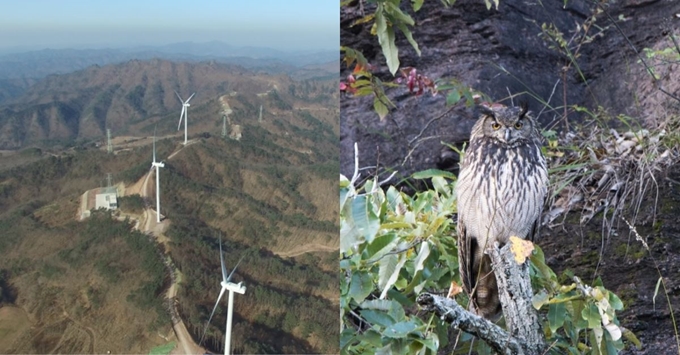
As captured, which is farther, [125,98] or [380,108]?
[380,108]


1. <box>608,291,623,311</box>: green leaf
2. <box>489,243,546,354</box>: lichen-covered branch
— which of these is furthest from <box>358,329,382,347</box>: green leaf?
<box>608,291,623,311</box>: green leaf

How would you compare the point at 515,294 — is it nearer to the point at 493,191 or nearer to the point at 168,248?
the point at 493,191

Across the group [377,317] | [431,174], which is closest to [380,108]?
[431,174]

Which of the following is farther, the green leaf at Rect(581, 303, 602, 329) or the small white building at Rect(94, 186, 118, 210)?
the green leaf at Rect(581, 303, 602, 329)

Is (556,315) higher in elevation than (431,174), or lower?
lower

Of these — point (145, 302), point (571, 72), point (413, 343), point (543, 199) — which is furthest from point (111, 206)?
point (571, 72)

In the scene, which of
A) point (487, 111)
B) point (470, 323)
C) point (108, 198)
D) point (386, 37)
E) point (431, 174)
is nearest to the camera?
point (108, 198)

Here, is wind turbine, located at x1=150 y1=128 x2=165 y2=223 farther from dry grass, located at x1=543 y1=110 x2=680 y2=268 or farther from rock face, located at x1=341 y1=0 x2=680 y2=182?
dry grass, located at x1=543 y1=110 x2=680 y2=268
